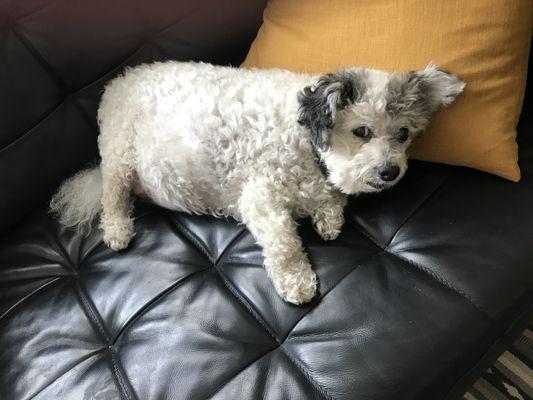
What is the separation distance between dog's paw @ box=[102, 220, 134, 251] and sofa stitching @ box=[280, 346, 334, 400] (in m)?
0.60

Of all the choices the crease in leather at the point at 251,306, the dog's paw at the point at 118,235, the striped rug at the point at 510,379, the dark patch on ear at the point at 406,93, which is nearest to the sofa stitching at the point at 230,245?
the crease in leather at the point at 251,306

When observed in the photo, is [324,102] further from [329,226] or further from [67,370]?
[67,370]

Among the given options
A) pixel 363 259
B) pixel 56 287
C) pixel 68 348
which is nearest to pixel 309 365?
pixel 363 259

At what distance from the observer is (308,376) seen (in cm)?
109

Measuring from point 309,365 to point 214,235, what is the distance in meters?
0.51

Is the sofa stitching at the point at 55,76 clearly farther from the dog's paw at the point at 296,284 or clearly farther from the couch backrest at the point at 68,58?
the dog's paw at the point at 296,284

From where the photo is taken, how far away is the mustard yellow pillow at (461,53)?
1.25m

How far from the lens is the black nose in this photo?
1.31m

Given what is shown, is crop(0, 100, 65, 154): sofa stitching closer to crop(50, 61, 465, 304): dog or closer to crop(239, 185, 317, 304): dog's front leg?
crop(50, 61, 465, 304): dog

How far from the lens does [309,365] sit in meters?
1.11

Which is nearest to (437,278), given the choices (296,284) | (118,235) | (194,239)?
(296,284)

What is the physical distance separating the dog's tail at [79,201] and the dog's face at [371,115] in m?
0.77

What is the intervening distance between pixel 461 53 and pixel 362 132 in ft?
1.07

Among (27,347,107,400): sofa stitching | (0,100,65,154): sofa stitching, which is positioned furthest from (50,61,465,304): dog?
(27,347,107,400): sofa stitching
